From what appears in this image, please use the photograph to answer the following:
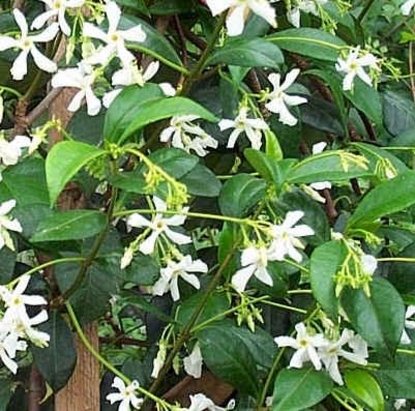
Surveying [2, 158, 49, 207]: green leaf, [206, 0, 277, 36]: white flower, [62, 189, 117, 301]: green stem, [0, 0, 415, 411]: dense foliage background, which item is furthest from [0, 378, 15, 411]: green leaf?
[206, 0, 277, 36]: white flower

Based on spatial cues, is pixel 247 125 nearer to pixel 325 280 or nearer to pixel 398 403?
pixel 325 280

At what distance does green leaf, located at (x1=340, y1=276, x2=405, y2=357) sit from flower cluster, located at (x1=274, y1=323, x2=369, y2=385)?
0.04 m

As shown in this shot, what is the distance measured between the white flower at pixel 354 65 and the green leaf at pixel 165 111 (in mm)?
215

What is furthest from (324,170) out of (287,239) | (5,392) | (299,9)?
(5,392)

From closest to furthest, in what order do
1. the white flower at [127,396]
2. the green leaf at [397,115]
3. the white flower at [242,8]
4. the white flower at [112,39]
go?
the white flower at [242,8] → the white flower at [112,39] → the white flower at [127,396] → the green leaf at [397,115]

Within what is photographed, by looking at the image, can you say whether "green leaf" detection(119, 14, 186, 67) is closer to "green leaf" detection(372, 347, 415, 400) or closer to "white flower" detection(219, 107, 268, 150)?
"white flower" detection(219, 107, 268, 150)

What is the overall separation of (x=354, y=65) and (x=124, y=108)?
23 cm

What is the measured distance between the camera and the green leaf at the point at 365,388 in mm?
693

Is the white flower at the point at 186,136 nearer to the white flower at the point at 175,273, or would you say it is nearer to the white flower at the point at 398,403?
the white flower at the point at 175,273

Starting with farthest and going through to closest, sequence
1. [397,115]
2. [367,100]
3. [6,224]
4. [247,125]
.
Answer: [397,115], [367,100], [247,125], [6,224]

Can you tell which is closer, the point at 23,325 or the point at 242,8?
the point at 242,8

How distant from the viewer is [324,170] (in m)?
0.64

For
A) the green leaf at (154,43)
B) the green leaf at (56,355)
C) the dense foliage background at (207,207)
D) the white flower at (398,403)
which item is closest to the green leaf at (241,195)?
the dense foliage background at (207,207)

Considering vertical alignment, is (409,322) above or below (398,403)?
above
